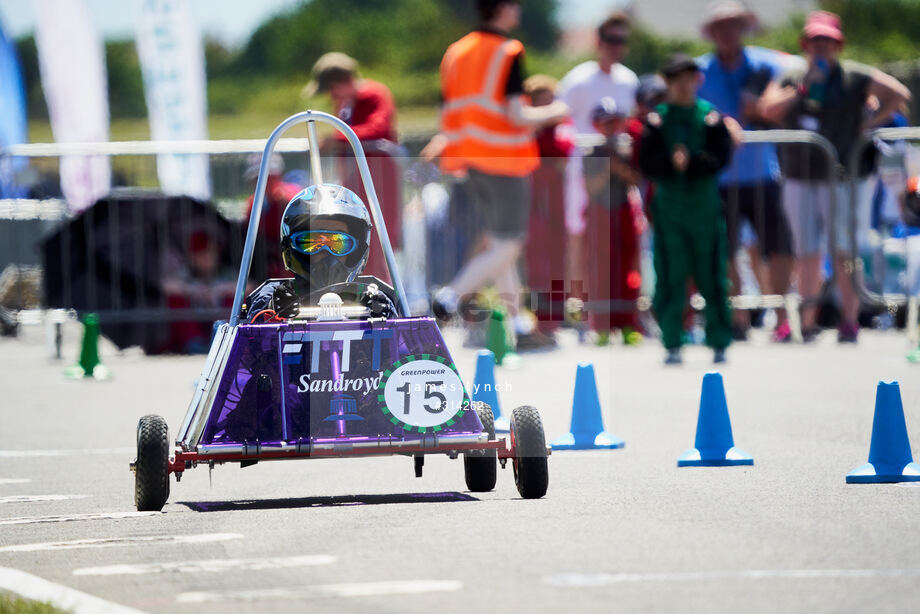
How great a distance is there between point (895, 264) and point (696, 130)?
3676 millimetres

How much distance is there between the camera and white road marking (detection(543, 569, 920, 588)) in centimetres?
560

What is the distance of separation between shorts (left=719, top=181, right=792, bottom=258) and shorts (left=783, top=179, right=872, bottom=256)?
95 millimetres

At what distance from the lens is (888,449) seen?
8195 mm

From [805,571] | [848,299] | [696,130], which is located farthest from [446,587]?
[848,299]

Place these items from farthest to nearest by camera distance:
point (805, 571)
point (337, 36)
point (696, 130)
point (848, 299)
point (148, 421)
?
point (337, 36) → point (848, 299) → point (696, 130) → point (148, 421) → point (805, 571)

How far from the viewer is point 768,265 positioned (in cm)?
1722

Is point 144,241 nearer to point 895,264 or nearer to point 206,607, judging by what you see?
point 895,264

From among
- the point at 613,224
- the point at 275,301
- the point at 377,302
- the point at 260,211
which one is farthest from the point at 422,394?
the point at 613,224

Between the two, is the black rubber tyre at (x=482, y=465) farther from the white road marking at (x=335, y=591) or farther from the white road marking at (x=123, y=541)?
the white road marking at (x=335, y=591)

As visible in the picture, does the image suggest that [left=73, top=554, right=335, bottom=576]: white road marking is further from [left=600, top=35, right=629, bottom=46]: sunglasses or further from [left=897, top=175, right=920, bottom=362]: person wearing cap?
[left=600, top=35, right=629, bottom=46]: sunglasses

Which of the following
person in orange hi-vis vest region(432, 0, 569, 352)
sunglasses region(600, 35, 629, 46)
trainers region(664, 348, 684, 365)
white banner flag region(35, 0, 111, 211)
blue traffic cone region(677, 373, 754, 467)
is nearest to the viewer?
blue traffic cone region(677, 373, 754, 467)

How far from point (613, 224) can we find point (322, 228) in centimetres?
890

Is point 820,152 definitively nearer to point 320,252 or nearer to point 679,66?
point 679,66

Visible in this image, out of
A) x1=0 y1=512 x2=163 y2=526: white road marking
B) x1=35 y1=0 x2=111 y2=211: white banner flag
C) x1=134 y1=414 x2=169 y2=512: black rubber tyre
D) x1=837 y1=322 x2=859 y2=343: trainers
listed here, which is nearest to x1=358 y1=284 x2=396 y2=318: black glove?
x1=134 y1=414 x2=169 y2=512: black rubber tyre
